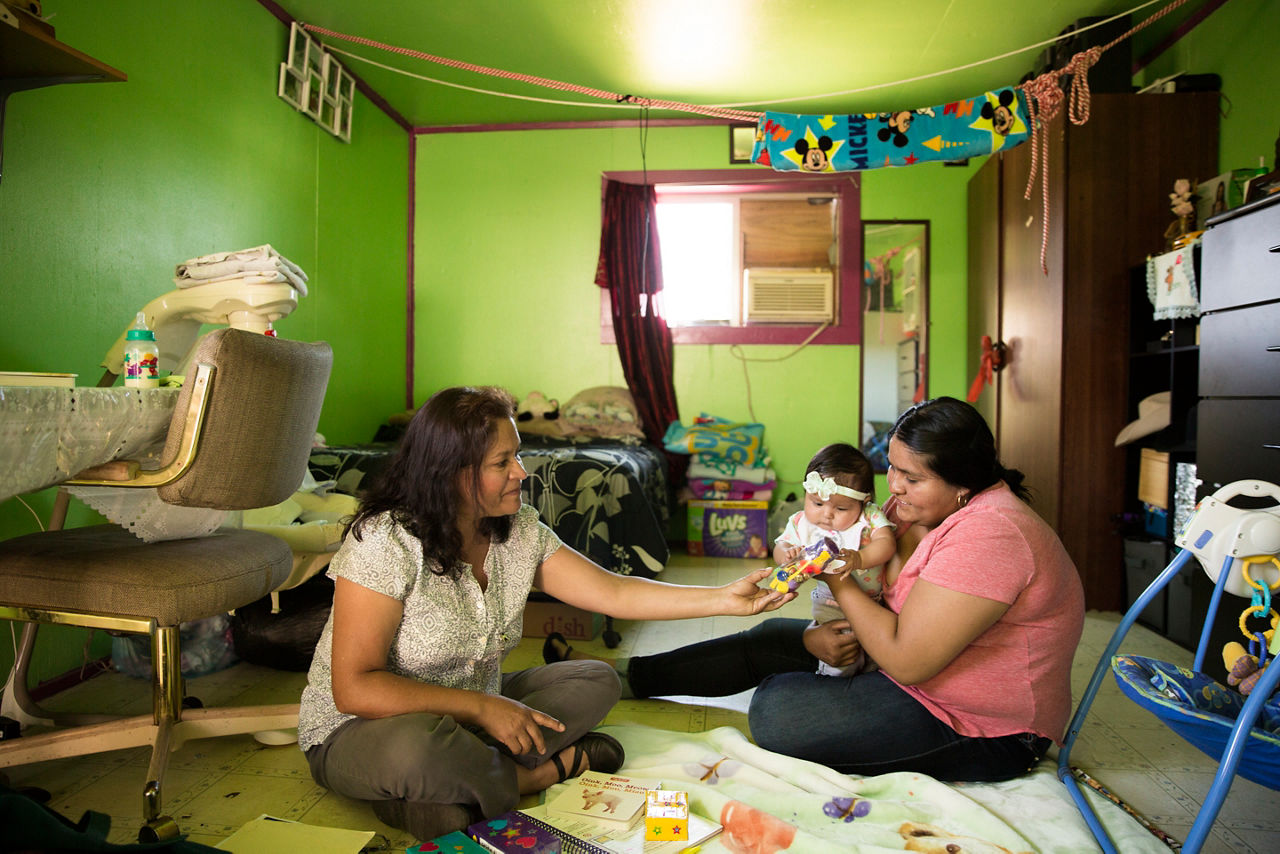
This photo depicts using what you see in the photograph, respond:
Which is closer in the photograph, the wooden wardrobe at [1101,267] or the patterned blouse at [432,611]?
the patterned blouse at [432,611]

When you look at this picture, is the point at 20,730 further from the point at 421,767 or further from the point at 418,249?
the point at 418,249

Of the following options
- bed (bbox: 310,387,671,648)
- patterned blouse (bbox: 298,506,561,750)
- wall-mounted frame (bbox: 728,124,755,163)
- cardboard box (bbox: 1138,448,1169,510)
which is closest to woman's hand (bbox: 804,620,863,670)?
patterned blouse (bbox: 298,506,561,750)

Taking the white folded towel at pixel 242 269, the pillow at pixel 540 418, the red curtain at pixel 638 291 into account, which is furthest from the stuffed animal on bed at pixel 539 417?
the white folded towel at pixel 242 269

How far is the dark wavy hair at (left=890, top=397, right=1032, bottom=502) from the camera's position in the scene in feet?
5.44

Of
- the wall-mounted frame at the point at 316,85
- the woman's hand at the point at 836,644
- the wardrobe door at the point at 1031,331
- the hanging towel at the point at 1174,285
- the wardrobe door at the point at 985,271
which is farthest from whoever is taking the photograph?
the wardrobe door at the point at 985,271

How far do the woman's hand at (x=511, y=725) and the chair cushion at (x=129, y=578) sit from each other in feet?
2.12

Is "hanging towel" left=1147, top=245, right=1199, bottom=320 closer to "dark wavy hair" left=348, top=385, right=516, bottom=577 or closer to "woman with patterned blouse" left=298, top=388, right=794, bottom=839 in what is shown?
"woman with patterned blouse" left=298, top=388, right=794, bottom=839

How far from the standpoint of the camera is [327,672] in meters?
1.60

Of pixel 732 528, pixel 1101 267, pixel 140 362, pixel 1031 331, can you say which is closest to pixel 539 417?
pixel 732 528

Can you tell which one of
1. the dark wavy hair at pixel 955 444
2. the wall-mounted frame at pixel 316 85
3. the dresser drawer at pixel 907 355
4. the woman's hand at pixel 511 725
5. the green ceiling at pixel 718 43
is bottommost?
the woman's hand at pixel 511 725

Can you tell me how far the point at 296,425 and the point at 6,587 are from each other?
648mm

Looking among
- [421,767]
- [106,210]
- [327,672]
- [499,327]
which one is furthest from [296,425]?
[499,327]

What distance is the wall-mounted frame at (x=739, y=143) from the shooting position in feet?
16.4

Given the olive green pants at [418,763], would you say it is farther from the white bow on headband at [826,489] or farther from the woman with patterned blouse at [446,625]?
the white bow on headband at [826,489]
